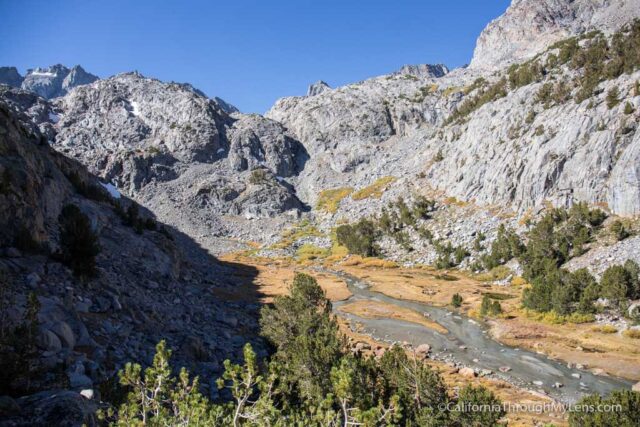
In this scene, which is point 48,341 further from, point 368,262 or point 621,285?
point 368,262

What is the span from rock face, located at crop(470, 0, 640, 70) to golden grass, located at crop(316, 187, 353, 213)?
292 feet

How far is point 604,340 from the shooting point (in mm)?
29938

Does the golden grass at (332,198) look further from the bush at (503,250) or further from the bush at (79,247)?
the bush at (79,247)

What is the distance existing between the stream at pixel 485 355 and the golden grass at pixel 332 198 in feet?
221

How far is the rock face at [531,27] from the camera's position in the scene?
463ft

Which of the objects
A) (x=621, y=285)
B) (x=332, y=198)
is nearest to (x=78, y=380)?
(x=621, y=285)

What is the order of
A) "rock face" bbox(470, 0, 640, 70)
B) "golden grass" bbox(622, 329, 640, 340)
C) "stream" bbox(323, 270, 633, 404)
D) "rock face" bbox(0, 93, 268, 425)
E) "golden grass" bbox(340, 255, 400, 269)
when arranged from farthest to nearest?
"rock face" bbox(470, 0, 640, 70), "golden grass" bbox(340, 255, 400, 269), "golden grass" bbox(622, 329, 640, 340), "stream" bbox(323, 270, 633, 404), "rock face" bbox(0, 93, 268, 425)

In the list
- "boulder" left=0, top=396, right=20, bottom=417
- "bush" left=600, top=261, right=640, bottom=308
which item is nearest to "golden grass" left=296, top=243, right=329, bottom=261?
"bush" left=600, top=261, right=640, bottom=308

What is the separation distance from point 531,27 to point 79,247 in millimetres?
190922

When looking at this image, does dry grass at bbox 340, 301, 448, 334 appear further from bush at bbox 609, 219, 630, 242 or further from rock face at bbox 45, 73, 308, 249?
rock face at bbox 45, 73, 308, 249

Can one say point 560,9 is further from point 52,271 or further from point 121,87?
point 52,271

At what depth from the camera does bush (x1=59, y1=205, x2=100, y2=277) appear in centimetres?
2022

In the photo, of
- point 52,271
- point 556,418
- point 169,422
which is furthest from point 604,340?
point 52,271

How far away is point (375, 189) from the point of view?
107m
